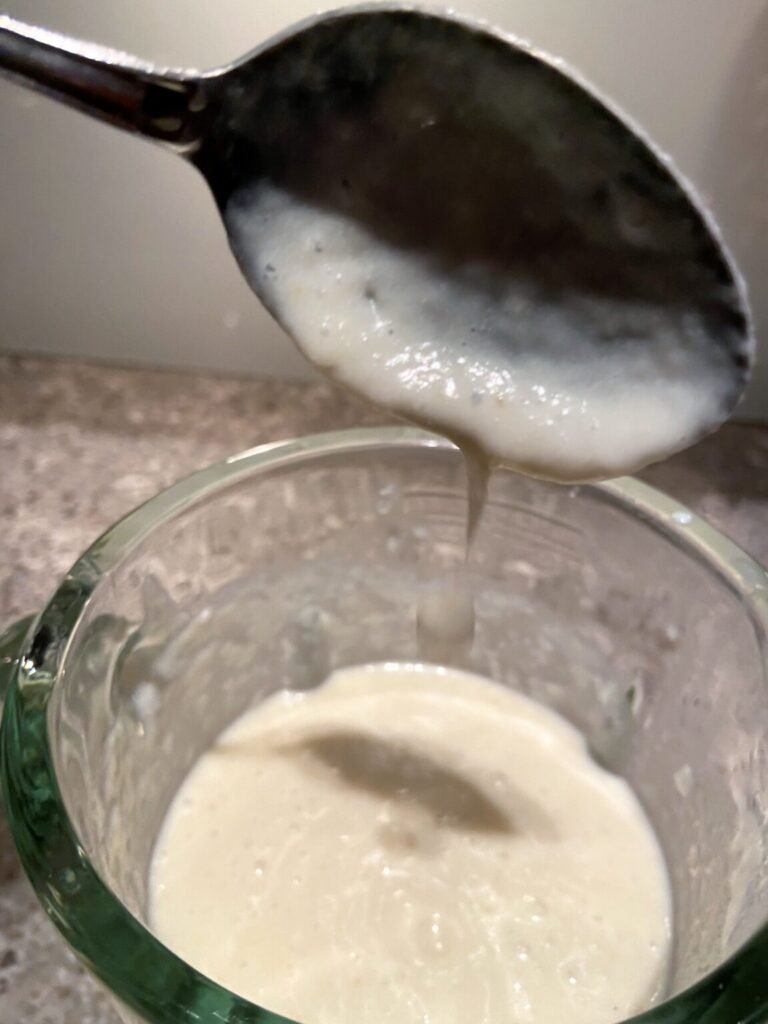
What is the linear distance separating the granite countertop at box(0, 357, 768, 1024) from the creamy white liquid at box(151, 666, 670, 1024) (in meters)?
0.20

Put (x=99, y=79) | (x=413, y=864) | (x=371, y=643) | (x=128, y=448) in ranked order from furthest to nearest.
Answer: (x=128, y=448) < (x=371, y=643) < (x=413, y=864) < (x=99, y=79)

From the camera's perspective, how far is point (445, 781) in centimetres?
64

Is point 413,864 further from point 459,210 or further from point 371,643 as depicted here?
point 459,210

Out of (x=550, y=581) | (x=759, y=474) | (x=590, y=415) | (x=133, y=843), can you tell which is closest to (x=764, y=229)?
(x=759, y=474)

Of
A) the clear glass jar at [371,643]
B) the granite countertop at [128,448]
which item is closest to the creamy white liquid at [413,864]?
the clear glass jar at [371,643]

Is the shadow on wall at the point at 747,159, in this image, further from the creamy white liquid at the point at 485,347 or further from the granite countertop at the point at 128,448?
the creamy white liquid at the point at 485,347

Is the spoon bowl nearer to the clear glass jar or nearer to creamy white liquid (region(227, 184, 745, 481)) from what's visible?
creamy white liquid (region(227, 184, 745, 481))

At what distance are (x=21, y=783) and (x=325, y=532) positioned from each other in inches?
11.0

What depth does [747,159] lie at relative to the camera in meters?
0.77

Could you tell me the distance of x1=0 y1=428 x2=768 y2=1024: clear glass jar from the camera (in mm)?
455

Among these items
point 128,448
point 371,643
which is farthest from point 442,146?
point 128,448

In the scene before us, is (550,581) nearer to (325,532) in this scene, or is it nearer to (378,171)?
(325,532)

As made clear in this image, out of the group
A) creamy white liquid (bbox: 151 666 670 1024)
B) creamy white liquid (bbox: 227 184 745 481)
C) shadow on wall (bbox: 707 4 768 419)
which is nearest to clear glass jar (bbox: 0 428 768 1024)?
creamy white liquid (bbox: 151 666 670 1024)

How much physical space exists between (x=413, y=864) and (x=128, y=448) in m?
0.41
